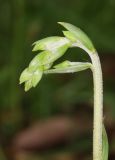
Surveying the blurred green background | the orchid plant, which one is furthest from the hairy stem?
the blurred green background

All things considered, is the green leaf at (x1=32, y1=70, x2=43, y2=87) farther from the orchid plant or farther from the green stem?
the green stem

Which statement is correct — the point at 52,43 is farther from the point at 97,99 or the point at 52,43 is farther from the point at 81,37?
the point at 97,99

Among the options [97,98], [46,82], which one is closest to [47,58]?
[97,98]

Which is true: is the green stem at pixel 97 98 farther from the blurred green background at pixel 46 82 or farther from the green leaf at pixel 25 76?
the blurred green background at pixel 46 82

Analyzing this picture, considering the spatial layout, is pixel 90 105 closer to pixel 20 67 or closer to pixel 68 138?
pixel 68 138

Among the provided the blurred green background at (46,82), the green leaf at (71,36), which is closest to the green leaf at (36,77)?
the green leaf at (71,36)

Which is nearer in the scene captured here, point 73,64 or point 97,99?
point 97,99
